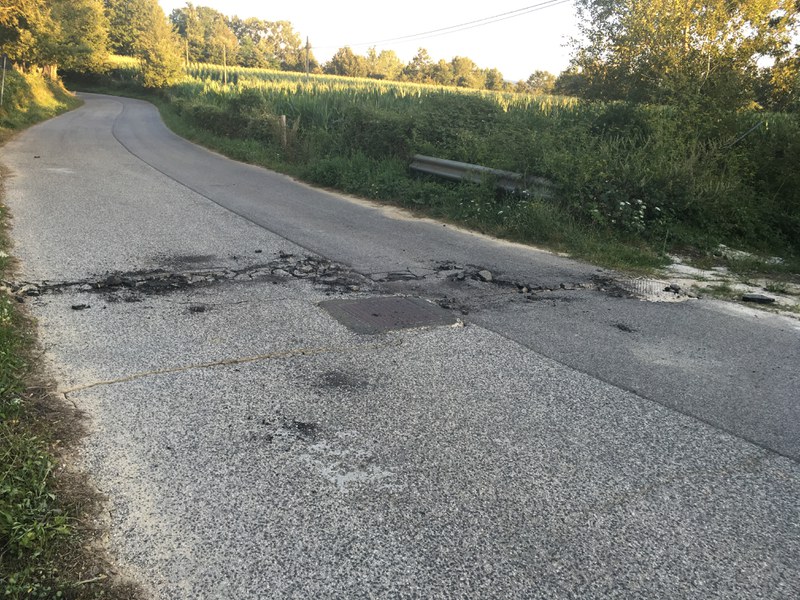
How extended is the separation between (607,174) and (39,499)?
30.2 ft

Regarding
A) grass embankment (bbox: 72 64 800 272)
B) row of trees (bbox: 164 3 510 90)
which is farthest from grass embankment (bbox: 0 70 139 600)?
row of trees (bbox: 164 3 510 90)

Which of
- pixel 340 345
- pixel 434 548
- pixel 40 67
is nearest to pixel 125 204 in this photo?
pixel 340 345

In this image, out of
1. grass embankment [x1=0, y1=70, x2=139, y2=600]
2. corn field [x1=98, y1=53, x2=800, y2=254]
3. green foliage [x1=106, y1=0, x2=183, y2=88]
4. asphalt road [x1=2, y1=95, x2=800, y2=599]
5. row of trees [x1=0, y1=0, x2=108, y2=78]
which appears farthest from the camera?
green foliage [x1=106, y1=0, x2=183, y2=88]

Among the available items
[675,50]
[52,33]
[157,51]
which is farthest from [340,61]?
[675,50]

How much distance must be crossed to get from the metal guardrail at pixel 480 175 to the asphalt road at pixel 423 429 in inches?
123

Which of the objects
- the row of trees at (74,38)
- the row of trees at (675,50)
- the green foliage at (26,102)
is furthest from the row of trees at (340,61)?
the row of trees at (675,50)

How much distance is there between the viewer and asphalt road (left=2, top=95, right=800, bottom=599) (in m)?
2.52

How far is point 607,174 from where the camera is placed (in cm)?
973

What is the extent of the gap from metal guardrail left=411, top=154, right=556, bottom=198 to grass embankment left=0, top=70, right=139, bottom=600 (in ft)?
26.5

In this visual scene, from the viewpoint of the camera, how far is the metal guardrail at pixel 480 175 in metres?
10.1

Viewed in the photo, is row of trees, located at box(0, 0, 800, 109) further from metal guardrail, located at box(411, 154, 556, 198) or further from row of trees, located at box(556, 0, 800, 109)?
metal guardrail, located at box(411, 154, 556, 198)

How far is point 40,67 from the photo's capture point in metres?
44.8

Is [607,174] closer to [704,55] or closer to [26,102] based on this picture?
[704,55]

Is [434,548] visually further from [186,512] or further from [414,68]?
[414,68]
